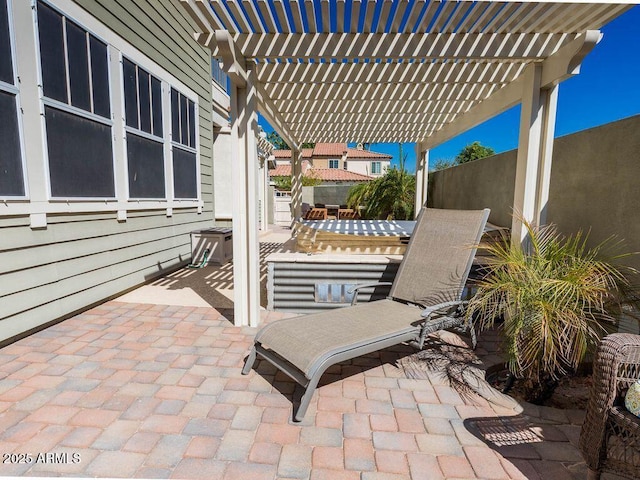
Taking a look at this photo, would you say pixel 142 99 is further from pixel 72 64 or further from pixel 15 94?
pixel 15 94

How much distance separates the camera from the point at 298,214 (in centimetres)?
837

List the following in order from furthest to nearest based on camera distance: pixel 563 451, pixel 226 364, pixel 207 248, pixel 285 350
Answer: pixel 207 248 → pixel 226 364 → pixel 285 350 → pixel 563 451

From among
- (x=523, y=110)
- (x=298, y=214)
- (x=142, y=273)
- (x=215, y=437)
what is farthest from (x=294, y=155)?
(x=215, y=437)

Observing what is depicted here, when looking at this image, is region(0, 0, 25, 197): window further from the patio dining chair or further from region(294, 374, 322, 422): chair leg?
the patio dining chair

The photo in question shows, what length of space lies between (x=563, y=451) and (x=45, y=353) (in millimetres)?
3846

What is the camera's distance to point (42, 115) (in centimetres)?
323

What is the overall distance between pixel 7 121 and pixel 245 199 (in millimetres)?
2117

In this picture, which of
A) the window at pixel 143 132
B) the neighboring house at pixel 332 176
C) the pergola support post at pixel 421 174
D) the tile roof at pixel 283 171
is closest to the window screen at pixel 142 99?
the window at pixel 143 132

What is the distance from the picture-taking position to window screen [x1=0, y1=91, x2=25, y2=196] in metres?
2.88

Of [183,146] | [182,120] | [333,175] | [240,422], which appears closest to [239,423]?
[240,422]

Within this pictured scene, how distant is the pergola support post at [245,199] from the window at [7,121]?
188cm

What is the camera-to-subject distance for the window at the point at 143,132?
15.2ft

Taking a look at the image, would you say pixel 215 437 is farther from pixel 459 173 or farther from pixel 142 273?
pixel 459 173

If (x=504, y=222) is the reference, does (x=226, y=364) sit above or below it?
below
